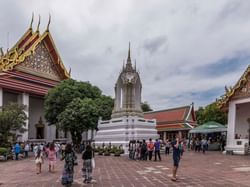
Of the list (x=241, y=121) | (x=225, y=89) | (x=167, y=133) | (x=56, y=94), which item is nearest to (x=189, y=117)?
(x=167, y=133)

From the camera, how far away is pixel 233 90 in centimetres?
2388

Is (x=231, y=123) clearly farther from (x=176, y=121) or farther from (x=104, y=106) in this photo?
(x=176, y=121)

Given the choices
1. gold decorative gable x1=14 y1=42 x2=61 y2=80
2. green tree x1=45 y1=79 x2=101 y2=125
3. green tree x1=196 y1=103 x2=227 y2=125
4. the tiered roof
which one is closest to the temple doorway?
the tiered roof

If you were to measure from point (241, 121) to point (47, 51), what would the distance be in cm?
2390

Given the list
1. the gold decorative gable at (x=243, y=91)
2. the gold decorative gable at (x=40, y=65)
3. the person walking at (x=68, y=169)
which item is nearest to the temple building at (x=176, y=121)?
the gold decorative gable at (x=40, y=65)

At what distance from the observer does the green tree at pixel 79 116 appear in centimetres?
2561

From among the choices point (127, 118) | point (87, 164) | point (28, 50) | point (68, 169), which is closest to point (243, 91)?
point (127, 118)

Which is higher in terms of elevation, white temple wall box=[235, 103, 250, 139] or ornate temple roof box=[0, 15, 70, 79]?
ornate temple roof box=[0, 15, 70, 79]

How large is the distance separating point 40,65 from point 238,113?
2279cm

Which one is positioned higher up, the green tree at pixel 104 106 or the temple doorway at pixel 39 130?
the green tree at pixel 104 106

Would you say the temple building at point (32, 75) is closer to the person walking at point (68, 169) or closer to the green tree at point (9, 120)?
the green tree at point (9, 120)

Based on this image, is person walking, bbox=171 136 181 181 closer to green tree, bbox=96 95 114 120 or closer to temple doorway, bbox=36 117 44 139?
green tree, bbox=96 95 114 120

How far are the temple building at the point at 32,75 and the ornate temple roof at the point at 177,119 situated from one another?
43.3ft

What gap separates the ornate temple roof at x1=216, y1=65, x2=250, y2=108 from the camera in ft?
75.0
